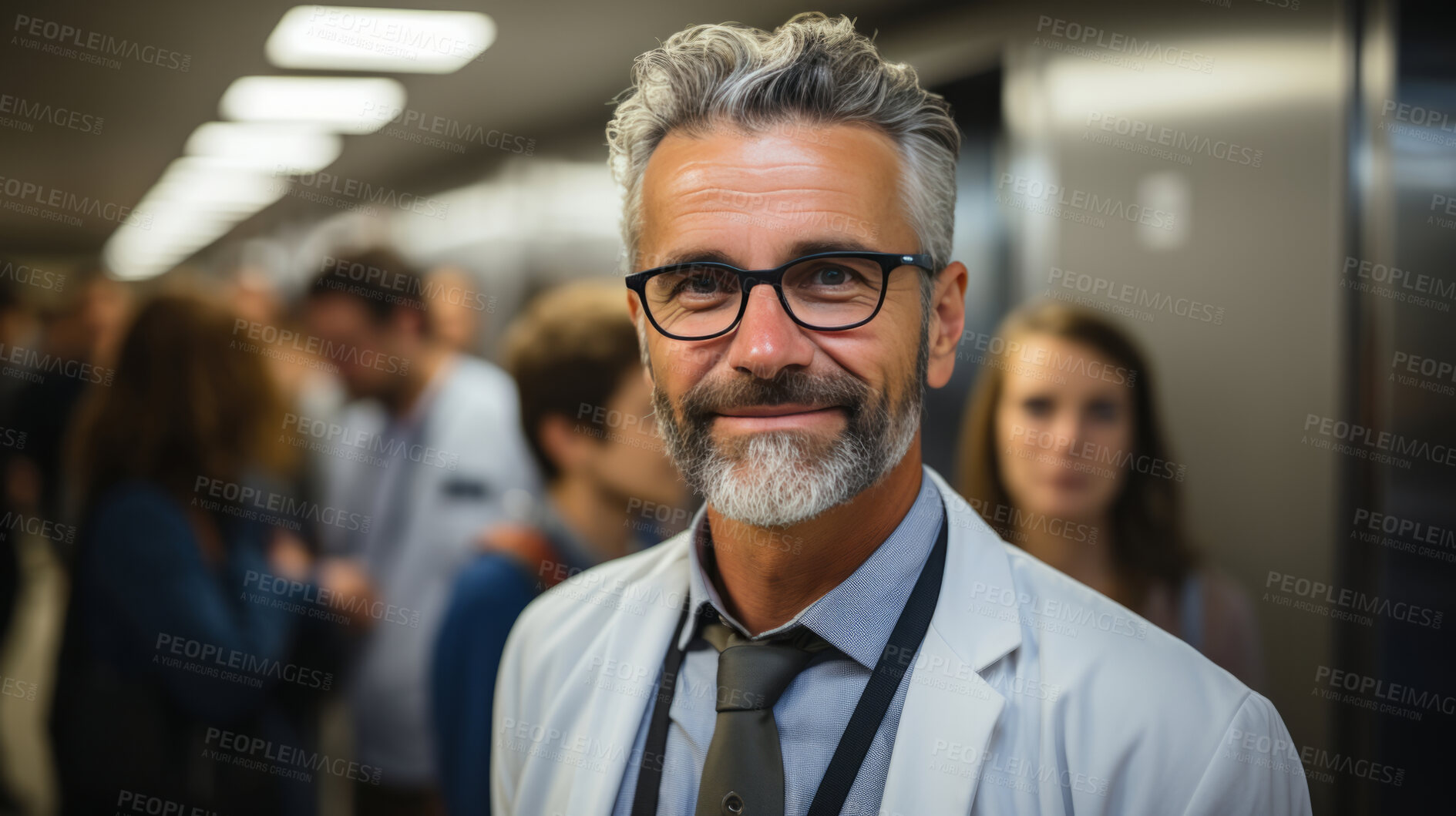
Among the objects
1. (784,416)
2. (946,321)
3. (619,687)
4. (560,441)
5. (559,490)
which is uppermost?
(946,321)

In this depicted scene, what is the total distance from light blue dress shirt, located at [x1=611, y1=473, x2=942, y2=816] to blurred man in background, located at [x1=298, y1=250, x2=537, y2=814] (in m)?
1.90

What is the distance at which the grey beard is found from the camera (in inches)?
41.6

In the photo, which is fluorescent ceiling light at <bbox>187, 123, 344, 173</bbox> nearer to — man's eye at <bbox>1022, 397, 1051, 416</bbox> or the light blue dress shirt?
man's eye at <bbox>1022, 397, 1051, 416</bbox>

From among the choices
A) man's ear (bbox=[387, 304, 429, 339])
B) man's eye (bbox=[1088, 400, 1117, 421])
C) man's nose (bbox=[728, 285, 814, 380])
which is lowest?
man's eye (bbox=[1088, 400, 1117, 421])

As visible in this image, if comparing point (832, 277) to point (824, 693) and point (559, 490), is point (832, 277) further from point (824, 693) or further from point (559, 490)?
point (559, 490)

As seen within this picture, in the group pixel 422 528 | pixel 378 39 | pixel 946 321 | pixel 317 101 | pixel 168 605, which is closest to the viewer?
pixel 946 321

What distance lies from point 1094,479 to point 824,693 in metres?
1.39

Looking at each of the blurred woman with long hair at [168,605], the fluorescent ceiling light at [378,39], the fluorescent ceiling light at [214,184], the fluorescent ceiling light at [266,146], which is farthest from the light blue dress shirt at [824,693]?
the fluorescent ceiling light at [214,184]

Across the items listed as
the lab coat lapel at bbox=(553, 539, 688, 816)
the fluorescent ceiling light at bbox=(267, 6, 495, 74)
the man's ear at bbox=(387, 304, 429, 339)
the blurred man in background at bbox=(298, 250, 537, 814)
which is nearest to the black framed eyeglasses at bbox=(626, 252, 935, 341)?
the lab coat lapel at bbox=(553, 539, 688, 816)

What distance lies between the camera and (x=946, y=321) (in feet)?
4.06

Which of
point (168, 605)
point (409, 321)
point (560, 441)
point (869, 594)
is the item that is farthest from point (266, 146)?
point (869, 594)

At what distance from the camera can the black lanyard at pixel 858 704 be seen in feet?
3.42

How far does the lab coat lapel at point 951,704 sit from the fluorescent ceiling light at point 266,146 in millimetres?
4672

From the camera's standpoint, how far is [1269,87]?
2.37 m
